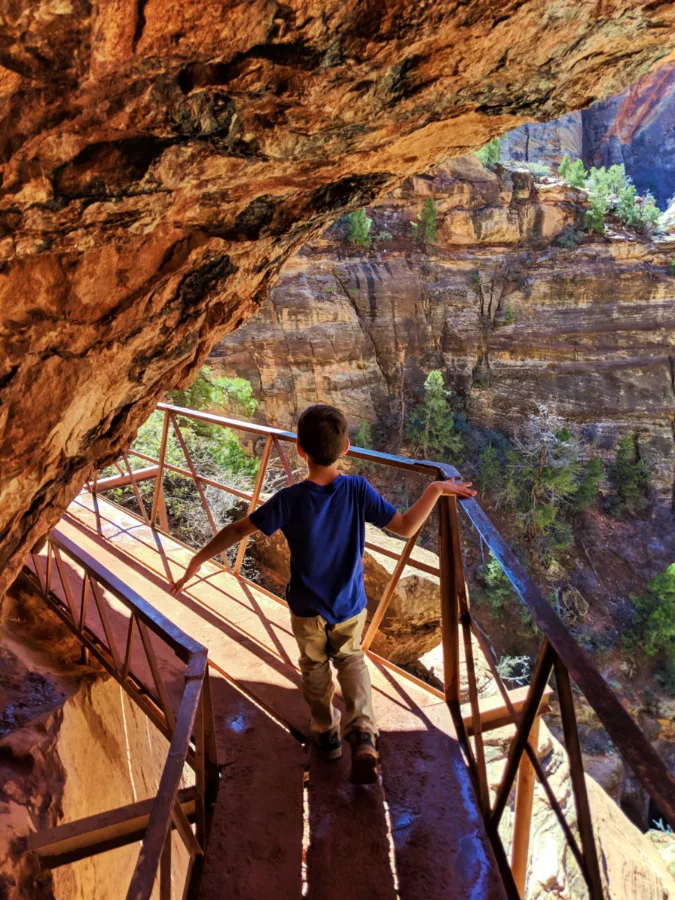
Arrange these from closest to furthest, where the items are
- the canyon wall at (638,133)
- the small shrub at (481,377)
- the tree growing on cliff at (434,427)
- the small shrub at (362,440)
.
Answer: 1. the small shrub at (362,440)
2. the tree growing on cliff at (434,427)
3. the small shrub at (481,377)
4. the canyon wall at (638,133)

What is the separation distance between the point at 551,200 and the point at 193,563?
70.8ft

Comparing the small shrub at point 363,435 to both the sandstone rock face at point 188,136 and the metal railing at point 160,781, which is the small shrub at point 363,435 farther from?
the metal railing at point 160,781

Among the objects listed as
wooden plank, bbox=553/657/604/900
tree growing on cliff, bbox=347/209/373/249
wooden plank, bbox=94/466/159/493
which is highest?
tree growing on cliff, bbox=347/209/373/249

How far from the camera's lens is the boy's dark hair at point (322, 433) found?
168 cm

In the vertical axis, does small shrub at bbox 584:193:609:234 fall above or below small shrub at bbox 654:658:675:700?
above

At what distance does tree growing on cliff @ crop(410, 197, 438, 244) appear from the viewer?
19156 mm

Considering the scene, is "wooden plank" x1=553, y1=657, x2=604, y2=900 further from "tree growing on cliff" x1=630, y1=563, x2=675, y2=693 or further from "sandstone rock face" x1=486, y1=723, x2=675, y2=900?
"tree growing on cliff" x1=630, y1=563, x2=675, y2=693

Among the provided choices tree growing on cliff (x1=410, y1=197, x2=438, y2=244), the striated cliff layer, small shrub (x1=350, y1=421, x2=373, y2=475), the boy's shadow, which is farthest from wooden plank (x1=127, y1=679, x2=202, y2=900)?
tree growing on cliff (x1=410, y1=197, x2=438, y2=244)

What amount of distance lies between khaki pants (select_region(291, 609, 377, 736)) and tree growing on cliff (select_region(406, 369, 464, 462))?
16610 millimetres

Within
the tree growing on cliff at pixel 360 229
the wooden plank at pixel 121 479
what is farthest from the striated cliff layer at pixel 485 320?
the wooden plank at pixel 121 479

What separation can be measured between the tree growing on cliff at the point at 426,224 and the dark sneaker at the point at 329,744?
64.9 feet

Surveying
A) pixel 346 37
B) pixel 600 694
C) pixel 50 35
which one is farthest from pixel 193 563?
pixel 346 37

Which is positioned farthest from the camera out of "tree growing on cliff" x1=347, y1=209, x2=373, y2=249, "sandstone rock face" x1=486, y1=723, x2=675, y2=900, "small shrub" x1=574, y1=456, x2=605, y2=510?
"tree growing on cliff" x1=347, y1=209, x2=373, y2=249

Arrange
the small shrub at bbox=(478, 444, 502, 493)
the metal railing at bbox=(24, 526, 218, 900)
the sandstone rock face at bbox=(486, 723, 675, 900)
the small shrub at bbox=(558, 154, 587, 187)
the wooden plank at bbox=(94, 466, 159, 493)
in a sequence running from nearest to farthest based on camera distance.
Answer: the metal railing at bbox=(24, 526, 218, 900) < the wooden plank at bbox=(94, 466, 159, 493) < the sandstone rock face at bbox=(486, 723, 675, 900) < the small shrub at bbox=(478, 444, 502, 493) < the small shrub at bbox=(558, 154, 587, 187)
